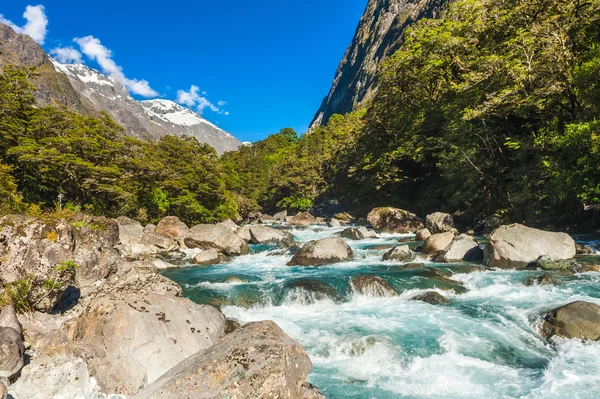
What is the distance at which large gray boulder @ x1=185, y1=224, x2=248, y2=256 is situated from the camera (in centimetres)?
2160

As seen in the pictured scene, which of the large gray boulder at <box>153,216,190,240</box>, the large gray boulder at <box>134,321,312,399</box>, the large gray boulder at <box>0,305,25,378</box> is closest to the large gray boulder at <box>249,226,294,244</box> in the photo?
the large gray boulder at <box>153,216,190,240</box>

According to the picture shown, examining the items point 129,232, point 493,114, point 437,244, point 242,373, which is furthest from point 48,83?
point 242,373

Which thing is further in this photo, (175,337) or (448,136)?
(448,136)

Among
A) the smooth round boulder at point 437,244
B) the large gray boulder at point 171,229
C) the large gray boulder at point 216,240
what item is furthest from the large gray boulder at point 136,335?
the large gray boulder at point 171,229

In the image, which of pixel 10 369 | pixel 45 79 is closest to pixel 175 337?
pixel 10 369

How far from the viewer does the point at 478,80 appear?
18125mm

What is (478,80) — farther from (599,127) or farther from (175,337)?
(175,337)

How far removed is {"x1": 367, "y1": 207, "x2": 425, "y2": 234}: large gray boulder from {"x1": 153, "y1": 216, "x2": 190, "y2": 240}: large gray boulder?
16174 mm

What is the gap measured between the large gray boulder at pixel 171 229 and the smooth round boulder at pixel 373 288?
1571 centimetres

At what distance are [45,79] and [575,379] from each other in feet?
715

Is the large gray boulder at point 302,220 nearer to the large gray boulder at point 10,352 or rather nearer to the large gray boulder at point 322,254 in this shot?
the large gray boulder at point 322,254

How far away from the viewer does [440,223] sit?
80.9 feet

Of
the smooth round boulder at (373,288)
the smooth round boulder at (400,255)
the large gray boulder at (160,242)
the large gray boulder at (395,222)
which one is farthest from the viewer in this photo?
the large gray boulder at (395,222)

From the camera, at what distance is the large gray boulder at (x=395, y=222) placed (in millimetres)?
28109
